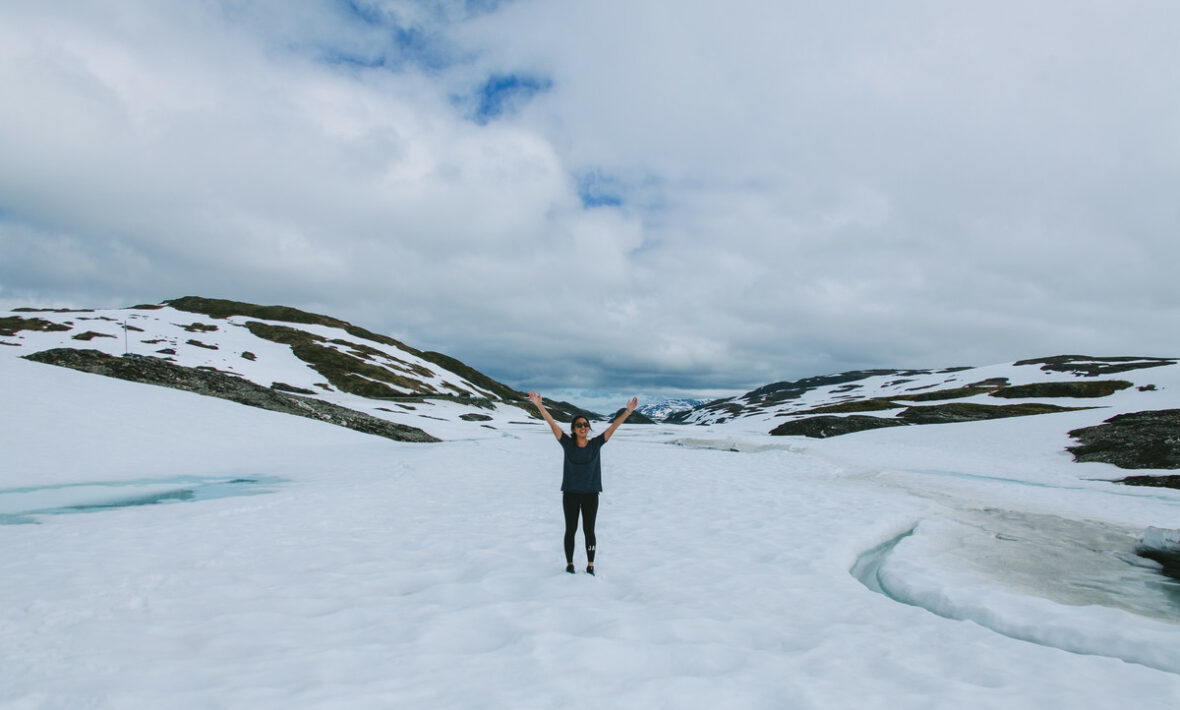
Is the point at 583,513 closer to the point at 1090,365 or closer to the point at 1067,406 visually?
the point at 1067,406

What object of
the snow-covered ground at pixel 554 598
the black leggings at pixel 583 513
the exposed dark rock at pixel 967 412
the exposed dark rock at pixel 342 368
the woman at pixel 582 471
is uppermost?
the exposed dark rock at pixel 342 368

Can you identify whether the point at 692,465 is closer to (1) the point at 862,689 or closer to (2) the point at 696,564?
(2) the point at 696,564

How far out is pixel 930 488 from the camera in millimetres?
23250

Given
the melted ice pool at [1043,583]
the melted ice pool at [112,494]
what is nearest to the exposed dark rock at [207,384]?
the melted ice pool at [112,494]

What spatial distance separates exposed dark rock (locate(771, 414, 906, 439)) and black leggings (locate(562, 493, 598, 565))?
61.1 metres

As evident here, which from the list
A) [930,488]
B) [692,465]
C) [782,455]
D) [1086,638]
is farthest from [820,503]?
[782,455]

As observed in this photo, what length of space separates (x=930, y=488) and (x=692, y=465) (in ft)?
40.7

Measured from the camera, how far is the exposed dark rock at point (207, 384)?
39219mm

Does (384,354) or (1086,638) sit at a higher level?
(384,354)

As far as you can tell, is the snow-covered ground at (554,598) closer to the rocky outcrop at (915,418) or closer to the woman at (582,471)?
the woman at (582,471)

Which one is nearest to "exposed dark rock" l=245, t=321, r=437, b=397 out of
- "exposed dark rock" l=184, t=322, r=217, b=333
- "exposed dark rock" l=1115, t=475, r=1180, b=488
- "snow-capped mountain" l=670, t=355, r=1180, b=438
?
"exposed dark rock" l=184, t=322, r=217, b=333

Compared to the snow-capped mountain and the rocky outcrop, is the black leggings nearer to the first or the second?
the rocky outcrop

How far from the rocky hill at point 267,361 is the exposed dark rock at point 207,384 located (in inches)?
3.3

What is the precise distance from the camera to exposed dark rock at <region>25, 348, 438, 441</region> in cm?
3922
